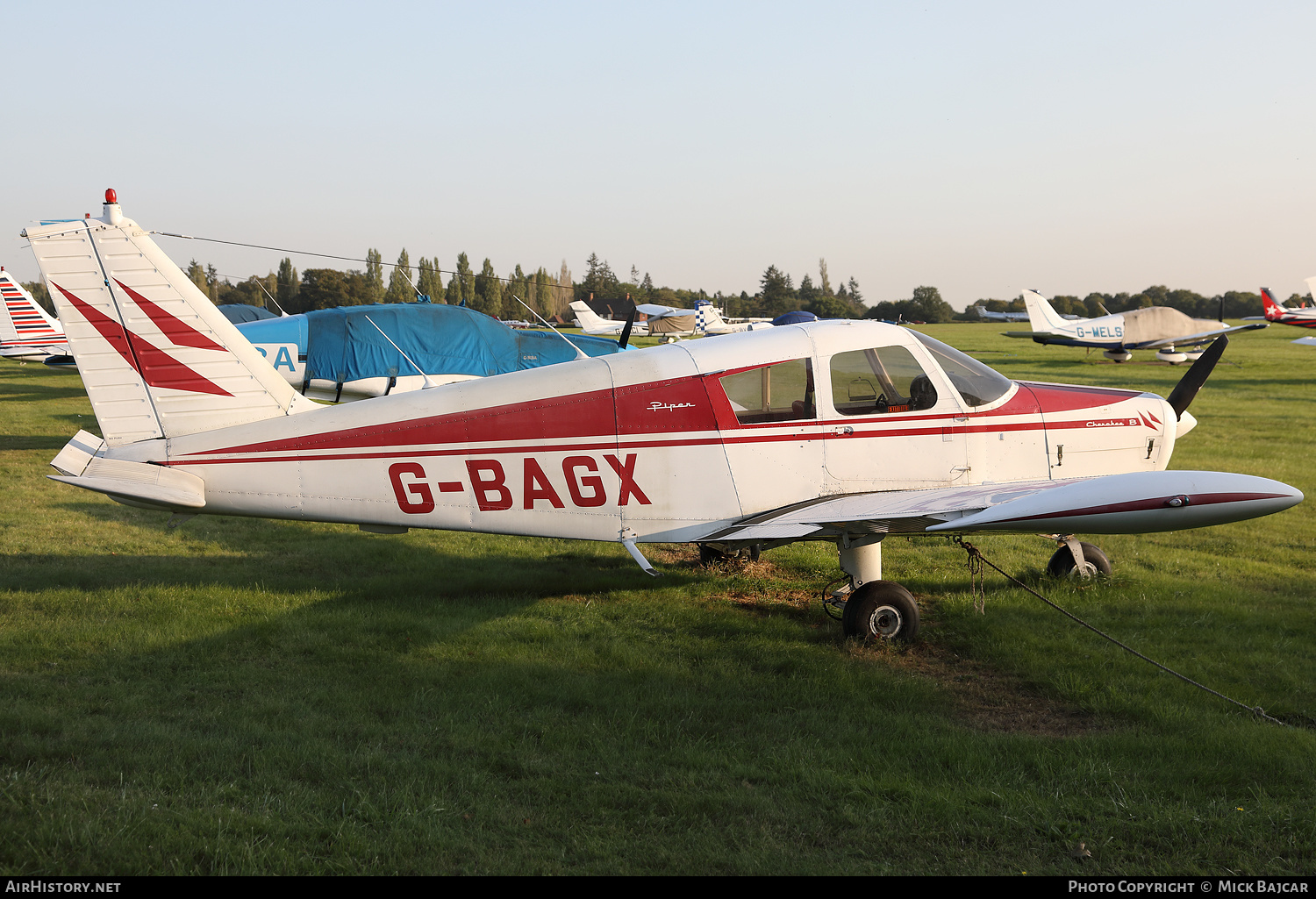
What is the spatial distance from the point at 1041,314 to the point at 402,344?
3340cm

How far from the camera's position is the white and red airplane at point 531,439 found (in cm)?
619

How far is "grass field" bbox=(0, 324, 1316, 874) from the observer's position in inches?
143

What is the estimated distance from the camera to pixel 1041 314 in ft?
131

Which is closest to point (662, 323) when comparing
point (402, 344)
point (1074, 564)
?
point (402, 344)

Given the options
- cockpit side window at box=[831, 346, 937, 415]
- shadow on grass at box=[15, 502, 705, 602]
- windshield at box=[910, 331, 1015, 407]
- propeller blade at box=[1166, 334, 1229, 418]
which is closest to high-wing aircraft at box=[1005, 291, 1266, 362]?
propeller blade at box=[1166, 334, 1229, 418]

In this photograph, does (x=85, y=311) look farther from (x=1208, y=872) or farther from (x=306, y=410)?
(x=1208, y=872)


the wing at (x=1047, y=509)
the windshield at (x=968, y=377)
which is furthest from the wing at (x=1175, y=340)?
the wing at (x=1047, y=509)

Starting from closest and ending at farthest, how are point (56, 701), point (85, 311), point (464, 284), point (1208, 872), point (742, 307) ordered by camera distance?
point (1208, 872) < point (56, 701) < point (85, 311) < point (464, 284) < point (742, 307)

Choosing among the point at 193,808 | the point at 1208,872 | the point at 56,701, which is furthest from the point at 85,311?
the point at 1208,872

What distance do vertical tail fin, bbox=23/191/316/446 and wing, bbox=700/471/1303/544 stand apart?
378 centimetres

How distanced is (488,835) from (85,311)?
16.4ft

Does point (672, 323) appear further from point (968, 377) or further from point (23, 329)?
point (968, 377)

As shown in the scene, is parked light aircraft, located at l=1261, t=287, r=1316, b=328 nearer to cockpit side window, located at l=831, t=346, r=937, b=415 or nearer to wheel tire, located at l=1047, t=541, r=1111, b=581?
wheel tire, located at l=1047, t=541, r=1111, b=581

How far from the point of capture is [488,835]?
12.1 feet
